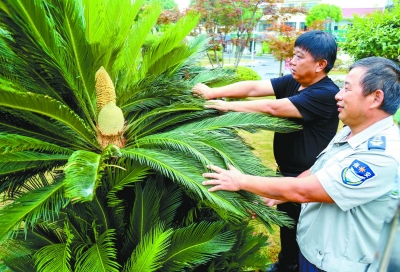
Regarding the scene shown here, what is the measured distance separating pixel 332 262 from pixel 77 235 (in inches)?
60.7

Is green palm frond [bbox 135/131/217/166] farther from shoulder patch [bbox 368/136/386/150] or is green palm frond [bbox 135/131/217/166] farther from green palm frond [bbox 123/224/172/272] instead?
shoulder patch [bbox 368/136/386/150]

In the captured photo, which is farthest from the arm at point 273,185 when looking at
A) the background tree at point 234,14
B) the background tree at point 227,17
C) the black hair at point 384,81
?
the background tree at point 234,14

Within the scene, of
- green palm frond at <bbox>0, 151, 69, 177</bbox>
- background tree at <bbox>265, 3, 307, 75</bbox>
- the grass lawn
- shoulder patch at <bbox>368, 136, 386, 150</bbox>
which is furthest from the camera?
background tree at <bbox>265, 3, 307, 75</bbox>

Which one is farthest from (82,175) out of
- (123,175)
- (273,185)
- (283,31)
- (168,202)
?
(283,31)

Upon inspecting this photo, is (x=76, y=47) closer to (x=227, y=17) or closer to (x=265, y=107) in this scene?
(x=265, y=107)

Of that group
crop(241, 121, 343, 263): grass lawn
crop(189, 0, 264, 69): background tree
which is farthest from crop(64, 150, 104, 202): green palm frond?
crop(189, 0, 264, 69): background tree

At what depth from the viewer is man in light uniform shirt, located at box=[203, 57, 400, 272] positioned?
168cm

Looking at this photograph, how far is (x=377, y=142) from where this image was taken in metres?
1.70

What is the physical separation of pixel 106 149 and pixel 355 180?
1.34m

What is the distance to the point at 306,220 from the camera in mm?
2119

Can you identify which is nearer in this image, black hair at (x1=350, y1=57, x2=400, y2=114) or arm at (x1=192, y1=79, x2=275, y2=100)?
black hair at (x1=350, y1=57, x2=400, y2=114)

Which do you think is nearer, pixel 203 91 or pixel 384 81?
pixel 384 81

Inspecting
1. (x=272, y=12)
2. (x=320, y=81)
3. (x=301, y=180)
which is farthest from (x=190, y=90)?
(x=272, y=12)

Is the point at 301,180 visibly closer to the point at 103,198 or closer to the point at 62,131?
the point at 103,198
